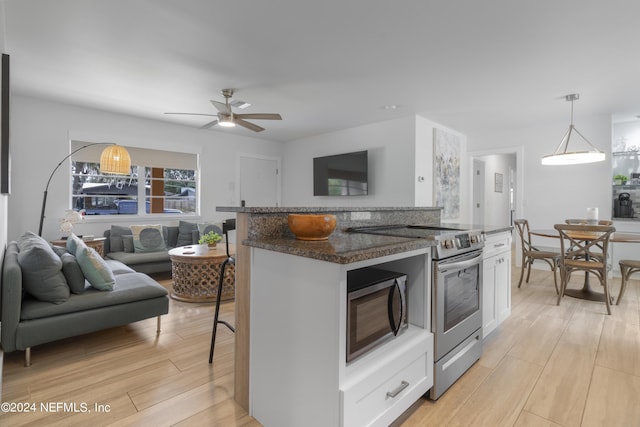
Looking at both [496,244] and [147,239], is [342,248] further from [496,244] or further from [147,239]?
[147,239]

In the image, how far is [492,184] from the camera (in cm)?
731

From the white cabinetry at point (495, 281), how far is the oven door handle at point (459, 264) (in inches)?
9.2

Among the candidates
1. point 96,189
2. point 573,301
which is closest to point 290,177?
point 96,189

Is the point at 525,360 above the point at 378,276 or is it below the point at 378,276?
below

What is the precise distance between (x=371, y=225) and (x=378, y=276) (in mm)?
715

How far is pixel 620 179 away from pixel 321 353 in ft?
19.2

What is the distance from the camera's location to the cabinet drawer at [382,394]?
121 cm

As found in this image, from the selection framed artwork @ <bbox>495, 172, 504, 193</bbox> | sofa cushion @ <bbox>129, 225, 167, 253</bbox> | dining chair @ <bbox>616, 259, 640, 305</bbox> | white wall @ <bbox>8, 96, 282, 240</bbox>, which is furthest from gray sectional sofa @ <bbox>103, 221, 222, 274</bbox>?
framed artwork @ <bbox>495, 172, 504, 193</bbox>

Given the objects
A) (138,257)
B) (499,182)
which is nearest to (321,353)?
(138,257)

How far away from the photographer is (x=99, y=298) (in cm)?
225

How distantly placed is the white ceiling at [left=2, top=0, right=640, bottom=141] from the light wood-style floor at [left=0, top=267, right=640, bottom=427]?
2.39 meters

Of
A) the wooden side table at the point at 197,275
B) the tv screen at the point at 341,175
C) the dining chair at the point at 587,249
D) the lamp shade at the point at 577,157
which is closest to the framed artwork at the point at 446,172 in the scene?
the tv screen at the point at 341,175

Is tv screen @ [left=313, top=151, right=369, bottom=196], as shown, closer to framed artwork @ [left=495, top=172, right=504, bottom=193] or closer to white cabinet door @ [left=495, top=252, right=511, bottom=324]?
white cabinet door @ [left=495, top=252, right=511, bottom=324]

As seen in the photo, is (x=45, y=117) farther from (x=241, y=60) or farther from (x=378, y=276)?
(x=378, y=276)
